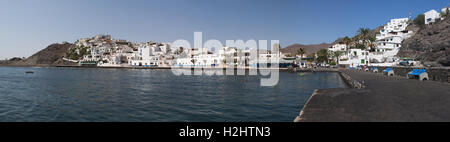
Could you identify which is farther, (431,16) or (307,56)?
(307,56)

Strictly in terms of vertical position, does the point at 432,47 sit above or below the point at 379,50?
below

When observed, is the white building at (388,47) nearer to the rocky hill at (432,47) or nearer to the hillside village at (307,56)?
the hillside village at (307,56)

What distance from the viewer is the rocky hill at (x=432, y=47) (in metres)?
47.8

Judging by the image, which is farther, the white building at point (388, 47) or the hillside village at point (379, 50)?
the white building at point (388, 47)

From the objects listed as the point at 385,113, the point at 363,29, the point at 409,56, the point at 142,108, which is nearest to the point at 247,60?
the point at 363,29

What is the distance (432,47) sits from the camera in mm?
53125

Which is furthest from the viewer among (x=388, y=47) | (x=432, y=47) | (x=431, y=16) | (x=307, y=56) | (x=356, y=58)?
(x=307, y=56)

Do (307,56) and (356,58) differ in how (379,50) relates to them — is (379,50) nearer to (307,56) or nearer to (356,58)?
(356,58)

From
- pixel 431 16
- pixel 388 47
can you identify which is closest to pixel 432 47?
pixel 388 47

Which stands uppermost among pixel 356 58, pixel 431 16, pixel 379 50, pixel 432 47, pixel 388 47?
pixel 431 16

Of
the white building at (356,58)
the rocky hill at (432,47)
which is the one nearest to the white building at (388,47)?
the white building at (356,58)

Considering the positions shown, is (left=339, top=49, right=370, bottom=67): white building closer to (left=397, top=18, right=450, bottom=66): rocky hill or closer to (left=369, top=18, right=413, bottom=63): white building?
(left=369, top=18, right=413, bottom=63): white building

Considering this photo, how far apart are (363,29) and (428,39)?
121ft
